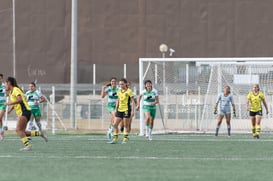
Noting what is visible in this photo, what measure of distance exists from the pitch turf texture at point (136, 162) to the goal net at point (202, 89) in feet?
35.3

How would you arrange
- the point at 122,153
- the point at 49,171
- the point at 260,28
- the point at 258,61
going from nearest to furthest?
the point at 49,171
the point at 122,153
the point at 258,61
the point at 260,28

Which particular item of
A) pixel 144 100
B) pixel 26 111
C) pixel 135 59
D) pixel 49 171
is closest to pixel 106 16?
pixel 135 59

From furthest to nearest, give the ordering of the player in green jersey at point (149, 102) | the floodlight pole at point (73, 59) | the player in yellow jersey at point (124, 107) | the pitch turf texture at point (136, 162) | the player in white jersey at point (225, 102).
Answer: the floodlight pole at point (73, 59), the player in white jersey at point (225, 102), the player in green jersey at point (149, 102), the player in yellow jersey at point (124, 107), the pitch turf texture at point (136, 162)

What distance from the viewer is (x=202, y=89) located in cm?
3897

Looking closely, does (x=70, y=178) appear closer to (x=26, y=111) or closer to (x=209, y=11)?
(x=26, y=111)

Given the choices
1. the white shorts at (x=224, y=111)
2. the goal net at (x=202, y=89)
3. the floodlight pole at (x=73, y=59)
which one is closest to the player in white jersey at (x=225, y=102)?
the white shorts at (x=224, y=111)

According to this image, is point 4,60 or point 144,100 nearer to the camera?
point 144,100

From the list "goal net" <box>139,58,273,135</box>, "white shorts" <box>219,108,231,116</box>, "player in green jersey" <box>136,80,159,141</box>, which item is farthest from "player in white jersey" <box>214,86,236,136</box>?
"player in green jersey" <box>136,80,159,141</box>

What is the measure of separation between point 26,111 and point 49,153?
53.4 inches

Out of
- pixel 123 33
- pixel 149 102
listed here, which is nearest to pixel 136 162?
pixel 149 102

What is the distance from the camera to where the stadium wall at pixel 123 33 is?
52.9m

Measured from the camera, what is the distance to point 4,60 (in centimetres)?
5497

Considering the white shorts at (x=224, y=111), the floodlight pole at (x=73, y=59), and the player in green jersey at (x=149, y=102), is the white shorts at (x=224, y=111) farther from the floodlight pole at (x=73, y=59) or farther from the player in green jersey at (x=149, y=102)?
the floodlight pole at (x=73, y=59)

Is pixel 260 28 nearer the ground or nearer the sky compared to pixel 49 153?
nearer the sky
